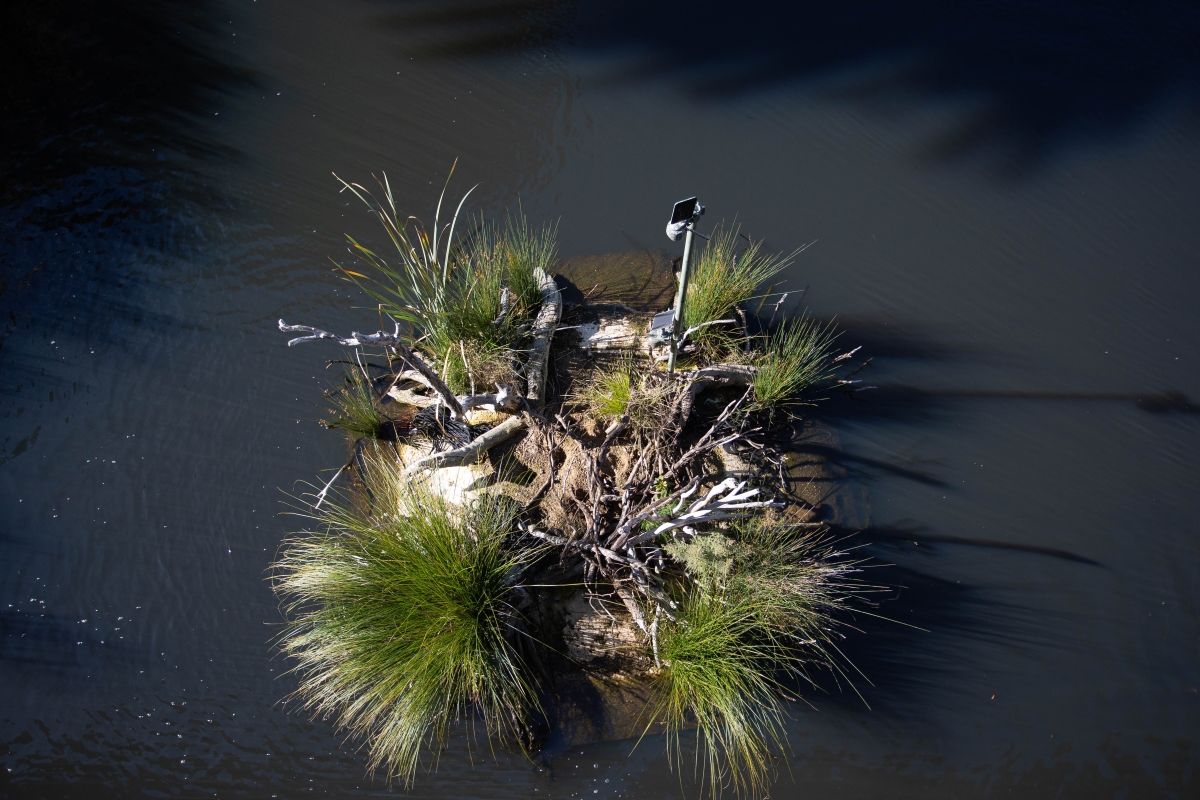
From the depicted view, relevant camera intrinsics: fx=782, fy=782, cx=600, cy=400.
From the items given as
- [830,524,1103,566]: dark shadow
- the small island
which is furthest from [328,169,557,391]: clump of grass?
[830,524,1103,566]: dark shadow

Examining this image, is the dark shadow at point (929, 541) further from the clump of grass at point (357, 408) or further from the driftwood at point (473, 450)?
the clump of grass at point (357, 408)

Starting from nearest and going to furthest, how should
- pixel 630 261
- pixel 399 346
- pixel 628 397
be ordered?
pixel 399 346 < pixel 628 397 < pixel 630 261

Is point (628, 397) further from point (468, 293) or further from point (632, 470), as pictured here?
point (468, 293)

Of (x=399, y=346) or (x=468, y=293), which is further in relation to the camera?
(x=468, y=293)

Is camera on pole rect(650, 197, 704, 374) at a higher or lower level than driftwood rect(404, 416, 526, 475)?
higher

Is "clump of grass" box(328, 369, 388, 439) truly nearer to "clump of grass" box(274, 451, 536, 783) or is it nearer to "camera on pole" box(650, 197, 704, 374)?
"clump of grass" box(274, 451, 536, 783)

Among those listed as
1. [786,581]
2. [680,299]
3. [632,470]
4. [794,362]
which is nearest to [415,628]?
[632,470]

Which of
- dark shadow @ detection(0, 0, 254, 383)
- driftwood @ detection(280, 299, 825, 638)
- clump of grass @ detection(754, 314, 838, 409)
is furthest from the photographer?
dark shadow @ detection(0, 0, 254, 383)

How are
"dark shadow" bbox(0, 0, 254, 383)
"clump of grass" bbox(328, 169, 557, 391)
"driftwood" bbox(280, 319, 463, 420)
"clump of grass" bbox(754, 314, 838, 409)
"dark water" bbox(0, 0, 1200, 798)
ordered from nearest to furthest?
"driftwood" bbox(280, 319, 463, 420)
"dark water" bbox(0, 0, 1200, 798)
"clump of grass" bbox(328, 169, 557, 391)
"clump of grass" bbox(754, 314, 838, 409)
"dark shadow" bbox(0, 0, 254, 383)
